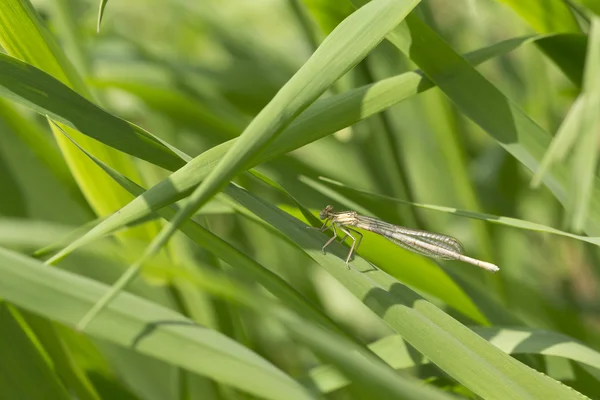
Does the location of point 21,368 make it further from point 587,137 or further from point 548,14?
point 548,14

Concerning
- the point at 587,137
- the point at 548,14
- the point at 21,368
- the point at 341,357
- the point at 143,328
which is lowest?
the point at 21,368

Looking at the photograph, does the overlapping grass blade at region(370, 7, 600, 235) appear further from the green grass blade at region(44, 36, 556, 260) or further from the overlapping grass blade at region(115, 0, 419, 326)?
the overlapping grass blade at region(115, 0, 419, 326)

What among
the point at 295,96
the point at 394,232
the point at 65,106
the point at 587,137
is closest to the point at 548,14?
the point at 394,232

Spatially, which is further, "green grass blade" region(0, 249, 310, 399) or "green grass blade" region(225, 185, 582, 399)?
"green grass blade" region(225, 185, 582, 399)

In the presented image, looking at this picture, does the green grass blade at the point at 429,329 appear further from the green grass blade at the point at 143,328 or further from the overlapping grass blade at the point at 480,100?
the overlapping grass blade at the point at 480,100

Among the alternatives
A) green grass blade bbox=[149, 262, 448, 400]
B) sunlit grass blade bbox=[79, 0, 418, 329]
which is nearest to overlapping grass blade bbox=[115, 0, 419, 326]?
sunlit grass blade bbox=[79, 0, 418, 329]

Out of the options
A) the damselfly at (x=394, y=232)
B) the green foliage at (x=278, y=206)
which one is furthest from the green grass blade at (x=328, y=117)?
the damselfly at (x=394, y=232)

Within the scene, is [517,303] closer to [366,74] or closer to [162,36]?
[366,74]

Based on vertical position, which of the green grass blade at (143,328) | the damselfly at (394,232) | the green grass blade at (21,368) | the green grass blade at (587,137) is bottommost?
the green grass blade at (21,368)
